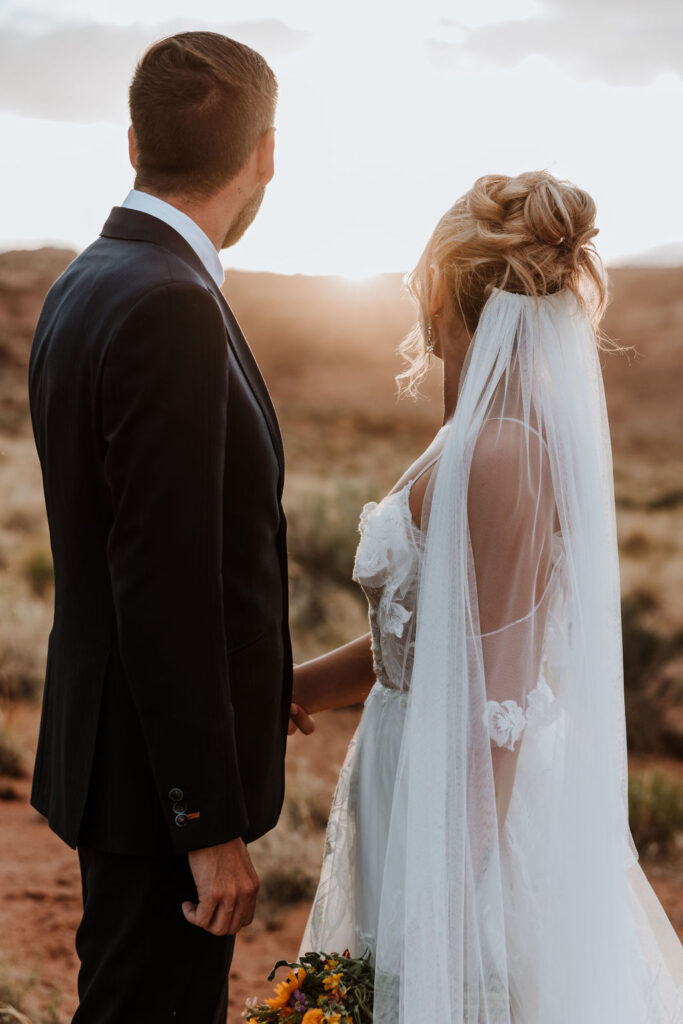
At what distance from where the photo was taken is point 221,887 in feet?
5.36

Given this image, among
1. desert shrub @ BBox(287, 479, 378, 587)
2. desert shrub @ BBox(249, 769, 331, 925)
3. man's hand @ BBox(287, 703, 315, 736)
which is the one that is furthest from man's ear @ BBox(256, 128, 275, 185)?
desert shrub @ BBox(287, 479, 378, 587)

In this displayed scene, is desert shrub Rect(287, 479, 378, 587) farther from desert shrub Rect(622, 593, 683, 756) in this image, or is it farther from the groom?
the groom

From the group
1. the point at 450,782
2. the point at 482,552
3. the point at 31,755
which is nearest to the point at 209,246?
the point at 482,552

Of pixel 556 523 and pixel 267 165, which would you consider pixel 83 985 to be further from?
pixel 267 165

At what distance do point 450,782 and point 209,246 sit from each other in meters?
1.17

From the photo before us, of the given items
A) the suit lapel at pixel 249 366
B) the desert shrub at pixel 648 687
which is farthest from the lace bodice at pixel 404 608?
the desert shrub at pixel 648 687

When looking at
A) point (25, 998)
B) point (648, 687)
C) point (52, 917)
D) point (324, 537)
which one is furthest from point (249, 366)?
point (324, 537)

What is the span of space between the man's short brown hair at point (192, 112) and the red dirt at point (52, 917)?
9.58 ft

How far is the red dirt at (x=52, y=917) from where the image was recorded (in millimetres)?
3693

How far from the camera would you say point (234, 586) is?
5.76ft

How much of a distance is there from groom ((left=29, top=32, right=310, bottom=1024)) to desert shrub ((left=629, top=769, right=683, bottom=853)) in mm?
3719

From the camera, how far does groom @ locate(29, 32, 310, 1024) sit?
1.54m

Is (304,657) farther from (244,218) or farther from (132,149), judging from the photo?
(132,149)

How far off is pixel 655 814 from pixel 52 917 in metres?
3.22
